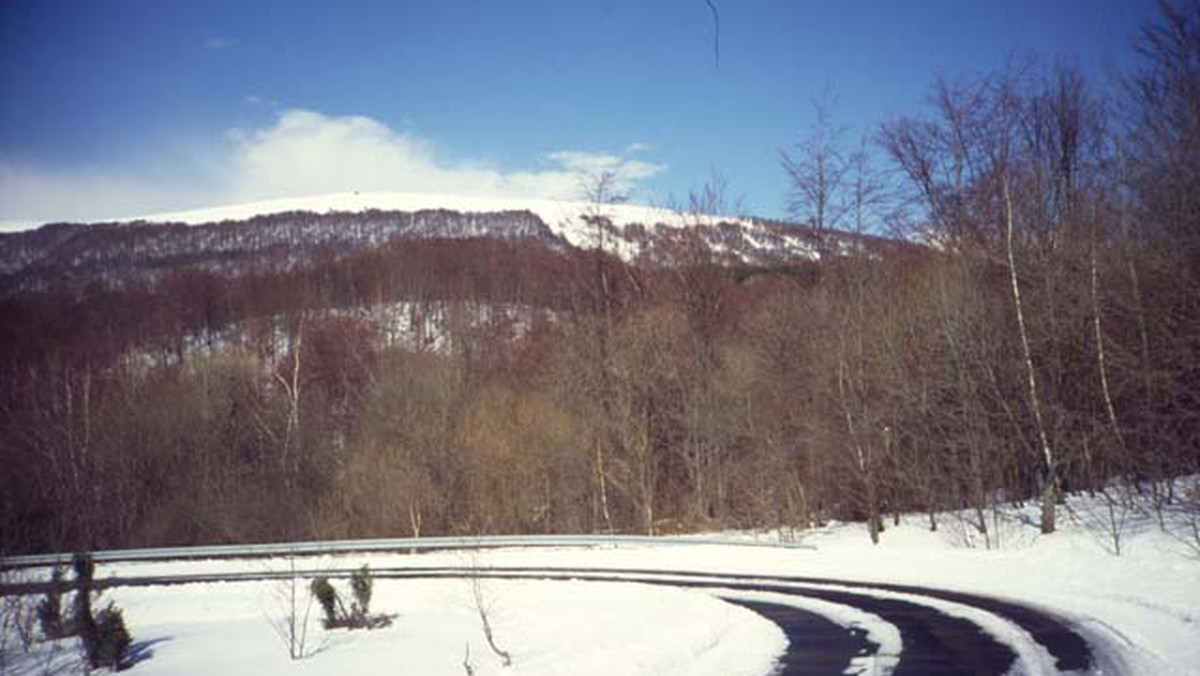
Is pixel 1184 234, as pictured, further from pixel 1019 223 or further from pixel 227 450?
pixel 227 450

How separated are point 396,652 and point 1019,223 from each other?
69.0 ft

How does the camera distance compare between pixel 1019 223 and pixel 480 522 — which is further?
pixel 480 522

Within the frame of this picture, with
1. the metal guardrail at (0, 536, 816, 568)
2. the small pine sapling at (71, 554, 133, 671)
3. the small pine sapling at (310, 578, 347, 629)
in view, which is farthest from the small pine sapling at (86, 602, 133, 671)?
the metal guardrail at (0, 536, 816, 568)

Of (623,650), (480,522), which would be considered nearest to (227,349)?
(480,522)

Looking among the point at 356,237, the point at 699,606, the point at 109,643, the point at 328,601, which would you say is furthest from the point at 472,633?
the point at 356,237

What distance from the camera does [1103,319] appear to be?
23547 mm

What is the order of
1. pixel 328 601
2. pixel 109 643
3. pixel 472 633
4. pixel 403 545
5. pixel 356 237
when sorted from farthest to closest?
pixel 356 237, pixel 403 545, pixel 328 601, pixel 109 643, pixel 472 633

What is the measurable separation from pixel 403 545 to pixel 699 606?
51.1ft

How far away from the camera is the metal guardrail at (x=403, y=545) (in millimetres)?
24125

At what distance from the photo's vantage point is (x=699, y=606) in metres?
14.3

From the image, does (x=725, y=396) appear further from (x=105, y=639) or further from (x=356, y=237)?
(x=356, y=237)

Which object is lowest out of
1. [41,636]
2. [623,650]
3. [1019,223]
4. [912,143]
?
[41,636]

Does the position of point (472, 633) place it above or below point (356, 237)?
below

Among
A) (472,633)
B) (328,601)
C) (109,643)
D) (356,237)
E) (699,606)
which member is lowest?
(109,643)
